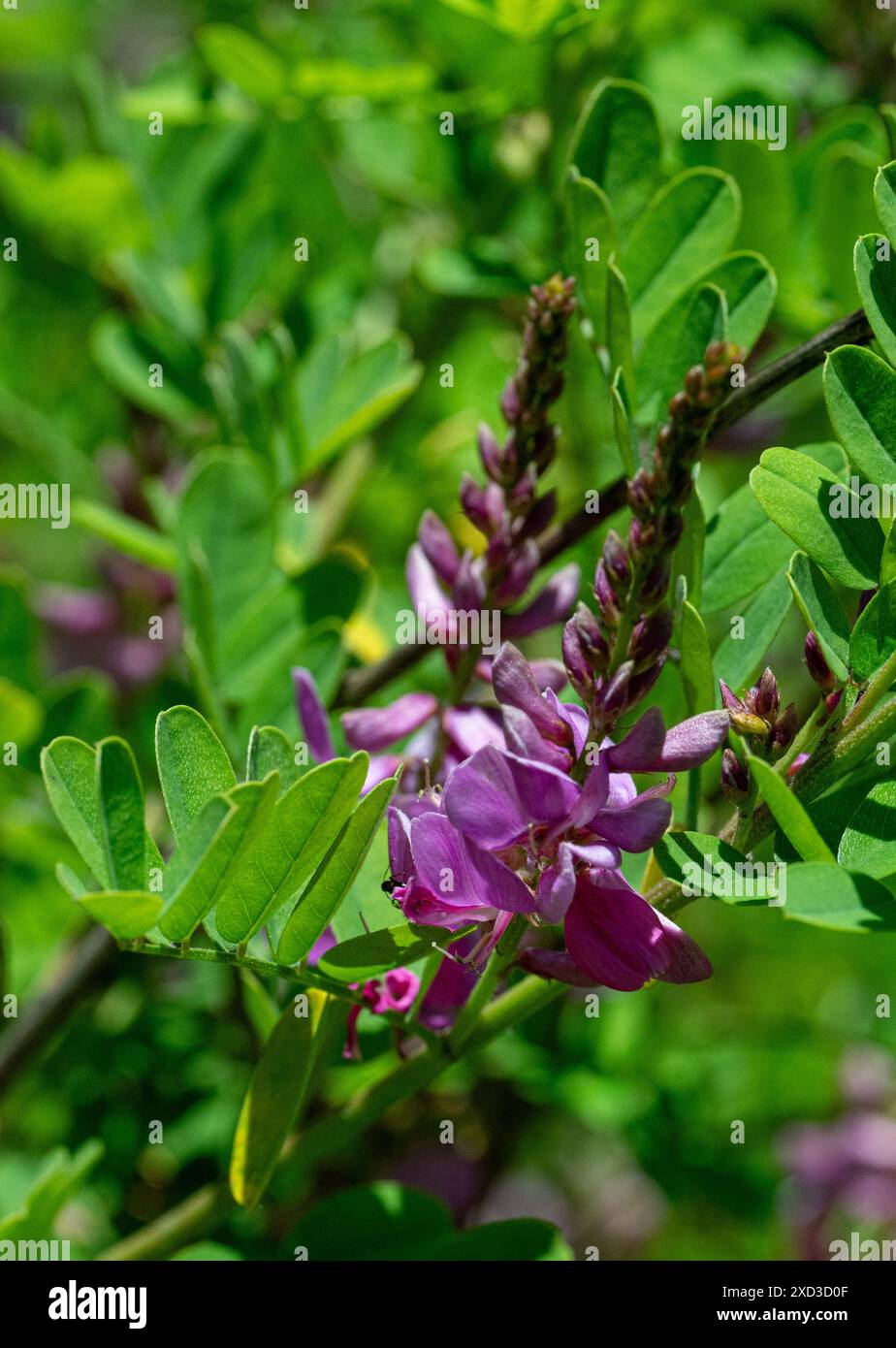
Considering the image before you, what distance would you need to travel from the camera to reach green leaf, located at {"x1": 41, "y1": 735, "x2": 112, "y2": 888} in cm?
93

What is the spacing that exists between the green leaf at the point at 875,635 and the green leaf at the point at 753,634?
11 cm

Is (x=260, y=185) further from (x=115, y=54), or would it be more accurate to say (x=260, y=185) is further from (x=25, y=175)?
(x=115, y=54)

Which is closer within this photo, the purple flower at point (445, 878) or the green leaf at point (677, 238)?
the purple flower at point (445, 878)

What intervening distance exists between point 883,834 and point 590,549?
471 mm

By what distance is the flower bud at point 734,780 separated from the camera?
0.88m

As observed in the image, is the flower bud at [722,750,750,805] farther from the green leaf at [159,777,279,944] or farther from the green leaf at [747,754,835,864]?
the green leaf at [159,777,279,944]

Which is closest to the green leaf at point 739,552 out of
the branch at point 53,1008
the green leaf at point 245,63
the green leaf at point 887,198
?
the green leaf at point 887,198

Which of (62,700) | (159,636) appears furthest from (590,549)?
(159,636)

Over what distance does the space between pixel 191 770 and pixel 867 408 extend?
1.78 ft

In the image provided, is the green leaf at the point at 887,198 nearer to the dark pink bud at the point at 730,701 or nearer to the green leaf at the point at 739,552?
the green leaf at the point at 739,552

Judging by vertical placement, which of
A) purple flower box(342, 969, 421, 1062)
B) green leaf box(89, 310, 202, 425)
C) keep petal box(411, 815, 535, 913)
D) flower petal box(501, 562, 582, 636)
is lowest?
purple flower box(342, 969, 421, 1062)

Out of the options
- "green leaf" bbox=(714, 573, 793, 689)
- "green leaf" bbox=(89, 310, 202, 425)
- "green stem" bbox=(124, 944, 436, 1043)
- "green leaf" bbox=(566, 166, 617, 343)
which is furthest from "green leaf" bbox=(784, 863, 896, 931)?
"green leaf" bbox=(89, 310, 202, 425)

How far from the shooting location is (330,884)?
0.89 m

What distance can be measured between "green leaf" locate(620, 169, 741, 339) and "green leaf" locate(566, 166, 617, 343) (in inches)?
2.2
